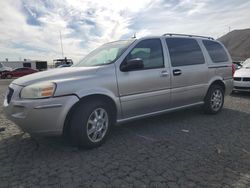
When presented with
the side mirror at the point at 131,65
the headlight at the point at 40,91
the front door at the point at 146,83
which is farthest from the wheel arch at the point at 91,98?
the side mirror at the point at 131,65

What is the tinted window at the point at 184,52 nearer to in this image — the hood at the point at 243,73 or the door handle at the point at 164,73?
the door handle at the point at 164,73

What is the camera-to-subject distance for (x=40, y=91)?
3111 mm

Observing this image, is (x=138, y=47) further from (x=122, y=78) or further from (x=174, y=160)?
(x=174, y=160)

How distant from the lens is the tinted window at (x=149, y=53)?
13.5 feet

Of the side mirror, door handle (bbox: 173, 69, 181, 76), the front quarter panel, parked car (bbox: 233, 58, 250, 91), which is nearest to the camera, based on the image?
the front quarter panel

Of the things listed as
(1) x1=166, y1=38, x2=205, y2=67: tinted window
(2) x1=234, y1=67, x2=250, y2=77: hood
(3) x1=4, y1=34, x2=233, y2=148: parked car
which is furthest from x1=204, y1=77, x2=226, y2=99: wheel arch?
(2) x1=234, y1=67, x2=250, y2=77: hood

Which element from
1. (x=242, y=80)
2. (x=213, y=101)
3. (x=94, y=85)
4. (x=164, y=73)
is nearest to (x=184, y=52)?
(x=164, y=73)

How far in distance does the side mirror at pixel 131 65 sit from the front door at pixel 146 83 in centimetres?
6

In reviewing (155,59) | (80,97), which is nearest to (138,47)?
(155,59)

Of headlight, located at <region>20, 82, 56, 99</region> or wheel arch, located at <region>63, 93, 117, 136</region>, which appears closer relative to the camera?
headlight, located at <region>20, 82, 56, 99</region>

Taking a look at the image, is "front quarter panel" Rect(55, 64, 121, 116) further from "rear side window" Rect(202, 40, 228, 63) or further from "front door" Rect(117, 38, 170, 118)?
"rear side window" Rect(202, 40, 228, 63)

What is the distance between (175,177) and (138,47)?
238 centimetres

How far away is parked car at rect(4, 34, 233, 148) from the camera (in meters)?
3.16

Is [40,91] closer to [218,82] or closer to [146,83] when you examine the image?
[146,83]
